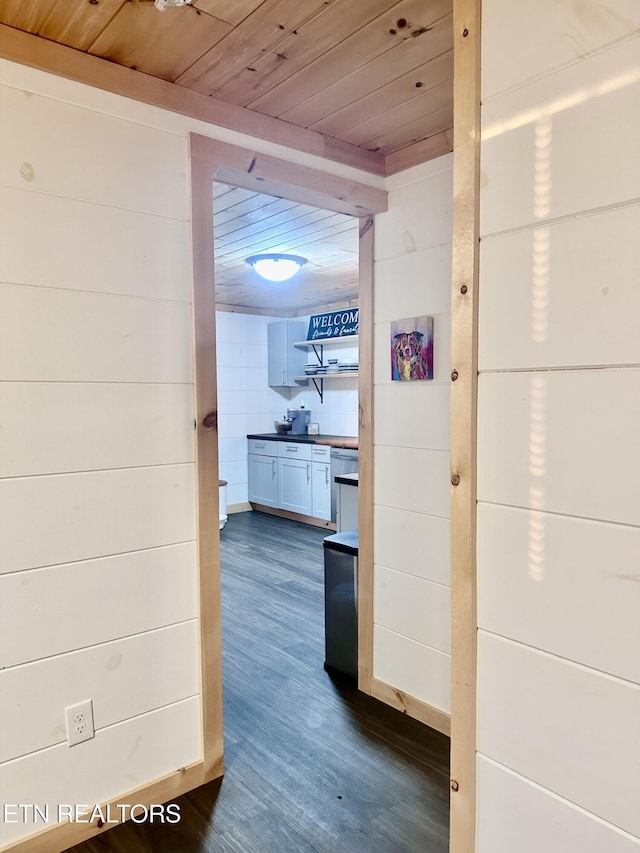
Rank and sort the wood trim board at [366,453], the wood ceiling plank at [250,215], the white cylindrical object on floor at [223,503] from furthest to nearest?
the white cylindrical object on floor at [223,503] → the wood ceiling plank at [250,215] → the wood trim board at [366,453]

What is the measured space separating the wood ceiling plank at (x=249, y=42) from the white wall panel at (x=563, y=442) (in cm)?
109

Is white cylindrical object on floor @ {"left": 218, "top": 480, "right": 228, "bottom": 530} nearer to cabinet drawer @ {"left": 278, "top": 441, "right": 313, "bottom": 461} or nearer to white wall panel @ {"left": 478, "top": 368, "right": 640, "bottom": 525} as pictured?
cabinet drawer @ {"left": 278, "top": 441, "right": 313, "bottom": 461}

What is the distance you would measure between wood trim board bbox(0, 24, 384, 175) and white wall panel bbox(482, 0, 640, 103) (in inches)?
42.0

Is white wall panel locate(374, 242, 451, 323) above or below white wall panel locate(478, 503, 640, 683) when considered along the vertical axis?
above

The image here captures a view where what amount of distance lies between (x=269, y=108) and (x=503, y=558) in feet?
5.69

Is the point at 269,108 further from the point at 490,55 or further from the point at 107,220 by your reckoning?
the point at 490,55

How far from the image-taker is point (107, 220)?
1.72 m

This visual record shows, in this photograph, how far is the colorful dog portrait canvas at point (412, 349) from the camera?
2281 millimetres

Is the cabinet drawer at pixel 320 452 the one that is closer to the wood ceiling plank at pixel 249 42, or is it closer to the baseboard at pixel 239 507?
the baseboard at pixel 239 507

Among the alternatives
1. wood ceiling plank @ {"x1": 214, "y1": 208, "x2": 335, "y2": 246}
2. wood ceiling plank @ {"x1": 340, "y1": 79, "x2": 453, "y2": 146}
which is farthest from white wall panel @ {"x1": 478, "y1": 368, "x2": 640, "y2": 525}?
wood ceiling plank @ {"x1": 214, "y1": 208, "x2": 335, "y2": 246}

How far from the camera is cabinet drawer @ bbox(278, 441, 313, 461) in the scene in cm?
579

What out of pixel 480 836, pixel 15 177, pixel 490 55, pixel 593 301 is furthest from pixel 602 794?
pixel 15 177

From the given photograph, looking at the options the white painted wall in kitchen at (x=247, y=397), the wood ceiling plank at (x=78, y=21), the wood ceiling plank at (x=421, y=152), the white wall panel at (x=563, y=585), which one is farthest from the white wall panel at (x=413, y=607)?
the white painted wall in kitchen at (x=247, y=397)

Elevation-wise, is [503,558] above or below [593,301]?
below
